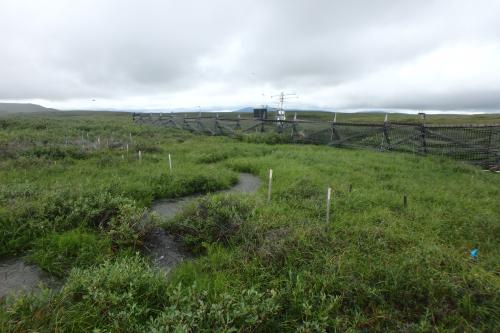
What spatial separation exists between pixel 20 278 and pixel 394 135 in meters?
14.4

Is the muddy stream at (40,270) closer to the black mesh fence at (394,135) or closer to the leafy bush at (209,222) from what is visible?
the leafy bush at (209,222)

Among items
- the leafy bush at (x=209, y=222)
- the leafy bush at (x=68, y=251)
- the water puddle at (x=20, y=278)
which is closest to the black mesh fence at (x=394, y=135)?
the leafy bush at (x=209, y=222)

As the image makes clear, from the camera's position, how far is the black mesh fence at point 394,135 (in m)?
10.1

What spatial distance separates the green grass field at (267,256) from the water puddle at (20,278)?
5.6 inches

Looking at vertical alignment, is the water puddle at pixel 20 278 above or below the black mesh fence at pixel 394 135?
below

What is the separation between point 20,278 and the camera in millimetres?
3555

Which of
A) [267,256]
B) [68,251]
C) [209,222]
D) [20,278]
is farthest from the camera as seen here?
[209,222]

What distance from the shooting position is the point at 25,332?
93.2 inches

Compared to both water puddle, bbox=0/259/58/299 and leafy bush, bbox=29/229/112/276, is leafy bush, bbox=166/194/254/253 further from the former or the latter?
water puddle, bbox=0/259/58/299

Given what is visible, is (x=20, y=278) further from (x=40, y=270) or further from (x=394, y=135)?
(x=394, y=135)

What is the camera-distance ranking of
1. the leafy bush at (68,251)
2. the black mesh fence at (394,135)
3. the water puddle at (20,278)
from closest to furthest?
the water puddle at (20,278), the leafy bush at (68,251), the black mesh fence at (394,135)

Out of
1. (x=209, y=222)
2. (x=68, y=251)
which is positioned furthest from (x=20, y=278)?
(x=209, y=222)

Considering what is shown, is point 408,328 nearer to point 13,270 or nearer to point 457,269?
point 457,269

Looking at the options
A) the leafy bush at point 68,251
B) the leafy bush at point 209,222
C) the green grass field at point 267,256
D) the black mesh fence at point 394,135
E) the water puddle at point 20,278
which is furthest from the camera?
the black mesh fence at point 394,135
